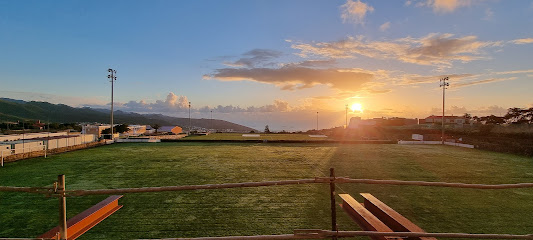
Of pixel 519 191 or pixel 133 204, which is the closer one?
pixel 133 204

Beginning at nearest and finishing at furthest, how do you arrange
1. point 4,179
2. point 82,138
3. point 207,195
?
point 207,195, point 4,179, point 82,138

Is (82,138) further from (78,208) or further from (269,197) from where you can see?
(269,197)

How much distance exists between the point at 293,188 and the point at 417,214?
10.0 feet

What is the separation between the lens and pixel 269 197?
21.6 ft

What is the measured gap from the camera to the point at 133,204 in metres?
6.00

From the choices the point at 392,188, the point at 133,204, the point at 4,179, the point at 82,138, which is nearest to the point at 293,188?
the point at 392,188

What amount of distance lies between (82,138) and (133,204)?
2006cm

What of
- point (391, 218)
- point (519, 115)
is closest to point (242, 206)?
point (391, 218)

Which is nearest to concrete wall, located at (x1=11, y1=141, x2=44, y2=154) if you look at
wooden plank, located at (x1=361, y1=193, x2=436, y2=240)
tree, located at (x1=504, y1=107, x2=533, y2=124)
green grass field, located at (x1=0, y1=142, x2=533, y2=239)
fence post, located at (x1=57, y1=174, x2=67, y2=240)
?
green grass field, located at (x1=0, y1=142, x2=533, y2=239)

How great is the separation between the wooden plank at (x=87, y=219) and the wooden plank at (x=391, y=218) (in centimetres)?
433

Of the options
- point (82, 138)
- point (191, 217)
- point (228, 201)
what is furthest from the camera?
point (82, 138)

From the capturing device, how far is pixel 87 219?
4.30 m

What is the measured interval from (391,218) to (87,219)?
4.71 m

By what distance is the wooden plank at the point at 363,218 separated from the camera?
148 inches
